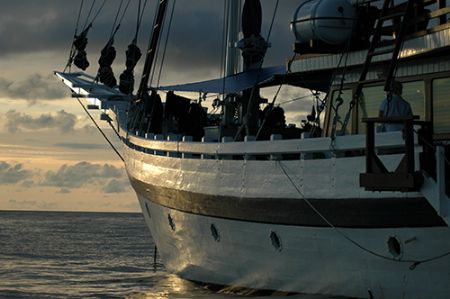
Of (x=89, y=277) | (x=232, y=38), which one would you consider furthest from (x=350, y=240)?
(x=89, y=277)

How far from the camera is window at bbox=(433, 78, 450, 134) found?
618 inches

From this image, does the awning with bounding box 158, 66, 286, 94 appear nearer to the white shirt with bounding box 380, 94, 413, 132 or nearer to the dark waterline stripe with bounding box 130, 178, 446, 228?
the dark waterline stripe with bounding box 130, 178, 446, 228

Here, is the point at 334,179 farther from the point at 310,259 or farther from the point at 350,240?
the point at 310,259

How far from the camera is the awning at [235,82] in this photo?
77.2 feet

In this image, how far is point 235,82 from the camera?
24.1 m

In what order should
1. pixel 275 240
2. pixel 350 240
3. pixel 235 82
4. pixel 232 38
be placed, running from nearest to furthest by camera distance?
pixel 350 240 → pixel 275 240 → pixel 235 82 → pixel 232 38

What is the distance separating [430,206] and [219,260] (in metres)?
6.74

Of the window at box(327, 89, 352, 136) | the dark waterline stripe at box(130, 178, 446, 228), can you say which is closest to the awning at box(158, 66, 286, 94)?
the dark waterline stripe at box(130, 178, 446, 228)

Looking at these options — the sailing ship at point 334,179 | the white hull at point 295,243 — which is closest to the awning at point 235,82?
the sailing ship at point 334,179

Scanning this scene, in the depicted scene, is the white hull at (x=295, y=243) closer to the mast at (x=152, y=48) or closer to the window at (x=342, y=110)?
the window at (x=342, y=110)

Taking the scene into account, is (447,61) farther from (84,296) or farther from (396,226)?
(84,296)

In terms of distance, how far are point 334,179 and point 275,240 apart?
2256 mm

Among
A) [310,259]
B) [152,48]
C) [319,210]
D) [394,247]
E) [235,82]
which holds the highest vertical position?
[152,48]

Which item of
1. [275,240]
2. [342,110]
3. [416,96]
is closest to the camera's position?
[416,96]
